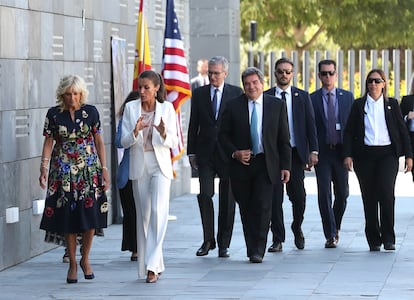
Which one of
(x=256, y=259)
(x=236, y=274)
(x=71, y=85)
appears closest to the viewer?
(x=71, y=85)

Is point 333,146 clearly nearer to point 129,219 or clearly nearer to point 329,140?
point 329,140

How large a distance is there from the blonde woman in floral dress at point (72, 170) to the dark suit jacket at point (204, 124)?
76.6 inches

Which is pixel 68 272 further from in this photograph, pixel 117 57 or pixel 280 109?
pixel 117 57

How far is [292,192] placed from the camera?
47.0 ft

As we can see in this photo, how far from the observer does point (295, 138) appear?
46.2 feet

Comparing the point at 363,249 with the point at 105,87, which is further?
the point at 105,87

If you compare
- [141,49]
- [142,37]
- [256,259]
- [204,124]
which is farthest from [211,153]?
[142,37]

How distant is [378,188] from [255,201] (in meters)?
1.47

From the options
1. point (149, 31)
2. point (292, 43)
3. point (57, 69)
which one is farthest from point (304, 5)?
point (57, 69)

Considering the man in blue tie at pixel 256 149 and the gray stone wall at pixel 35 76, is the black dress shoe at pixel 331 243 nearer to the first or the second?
the man in blue tie at pixel 256 149

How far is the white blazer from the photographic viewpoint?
1207 cm

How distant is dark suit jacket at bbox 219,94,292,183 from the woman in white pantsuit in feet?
4.08

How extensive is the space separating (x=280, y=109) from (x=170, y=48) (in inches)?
177

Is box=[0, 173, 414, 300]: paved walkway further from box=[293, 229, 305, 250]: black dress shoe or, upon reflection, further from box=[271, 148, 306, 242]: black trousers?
box=[271, 148, 306, 242]: black trousers
